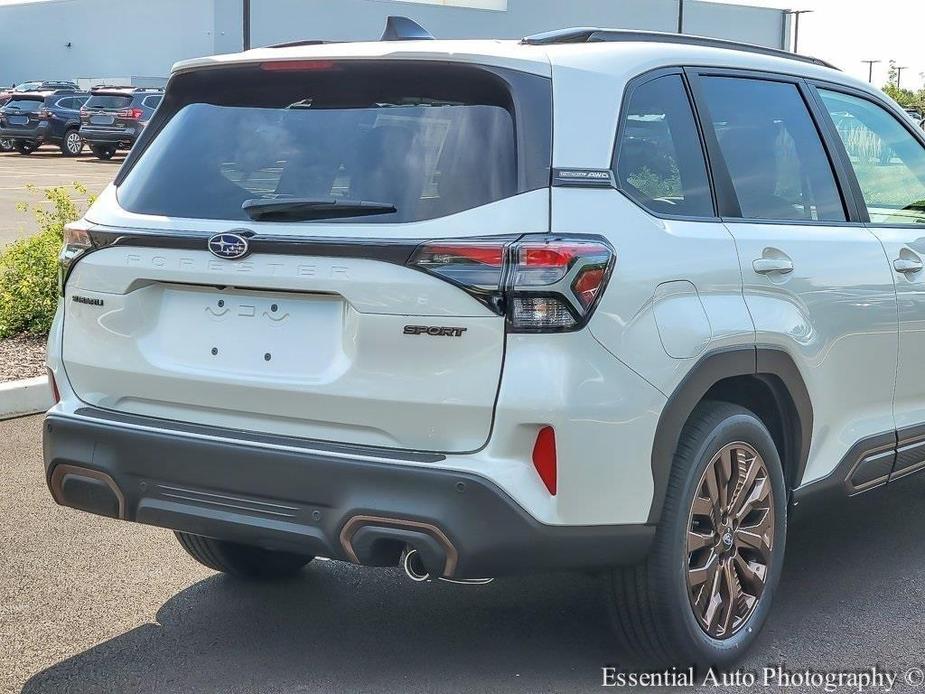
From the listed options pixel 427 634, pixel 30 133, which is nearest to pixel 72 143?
pixel 30 133

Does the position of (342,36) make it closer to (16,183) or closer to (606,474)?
(16,183)

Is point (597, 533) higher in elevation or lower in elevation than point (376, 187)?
lower

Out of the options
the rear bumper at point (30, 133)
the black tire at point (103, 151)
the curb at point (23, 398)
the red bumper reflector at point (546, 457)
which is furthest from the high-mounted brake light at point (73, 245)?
the rear bumper at point (30, 133)

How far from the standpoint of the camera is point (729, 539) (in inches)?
153

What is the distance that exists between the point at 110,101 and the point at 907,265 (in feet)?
102

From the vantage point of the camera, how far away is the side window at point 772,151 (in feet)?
13.5

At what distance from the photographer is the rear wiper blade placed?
134 inches

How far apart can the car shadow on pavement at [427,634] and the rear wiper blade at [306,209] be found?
4.15ft

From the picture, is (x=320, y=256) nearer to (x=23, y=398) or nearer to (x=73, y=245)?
(x=73, y=245)

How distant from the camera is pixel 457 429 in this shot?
10.7ft

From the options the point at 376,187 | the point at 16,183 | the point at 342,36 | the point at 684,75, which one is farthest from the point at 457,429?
the point at 342,36

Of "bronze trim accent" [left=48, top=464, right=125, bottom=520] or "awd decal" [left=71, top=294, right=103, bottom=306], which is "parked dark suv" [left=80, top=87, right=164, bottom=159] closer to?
"awd decal" [left=71, top=294, right=103, bottom=306]

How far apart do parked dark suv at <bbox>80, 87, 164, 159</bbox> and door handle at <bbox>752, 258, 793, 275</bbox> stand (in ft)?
99.7

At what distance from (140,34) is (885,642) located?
217ft
